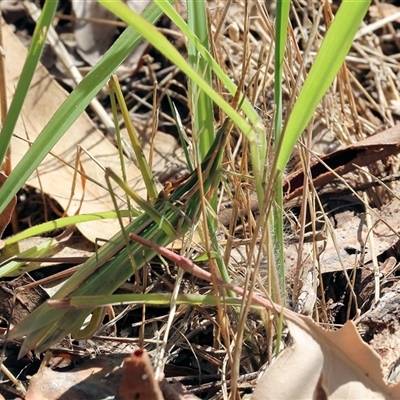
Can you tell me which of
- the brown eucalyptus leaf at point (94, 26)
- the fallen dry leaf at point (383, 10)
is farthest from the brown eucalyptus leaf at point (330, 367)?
the fallen dry leaf at point (383, 10)

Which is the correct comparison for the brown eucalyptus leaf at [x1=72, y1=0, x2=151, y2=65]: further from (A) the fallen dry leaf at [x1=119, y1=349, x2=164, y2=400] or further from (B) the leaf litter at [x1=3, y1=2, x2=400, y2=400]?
(A) the fallen dry leaf at [x1=119, y1=349, x2=164, y2=400]

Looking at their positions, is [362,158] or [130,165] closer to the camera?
[362,158]

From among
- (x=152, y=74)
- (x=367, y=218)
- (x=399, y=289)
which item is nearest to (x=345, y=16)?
(x=399, y=289)

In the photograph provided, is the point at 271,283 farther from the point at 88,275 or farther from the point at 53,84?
the point at 53,84

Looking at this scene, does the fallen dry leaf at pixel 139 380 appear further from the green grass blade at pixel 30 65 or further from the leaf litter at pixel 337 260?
the green grass blade at pixel 30 65

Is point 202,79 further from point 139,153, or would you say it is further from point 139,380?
point 139,380

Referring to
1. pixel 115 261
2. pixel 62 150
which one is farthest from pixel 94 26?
pixel 115 261

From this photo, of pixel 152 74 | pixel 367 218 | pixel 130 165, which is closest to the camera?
pixel 367 218
